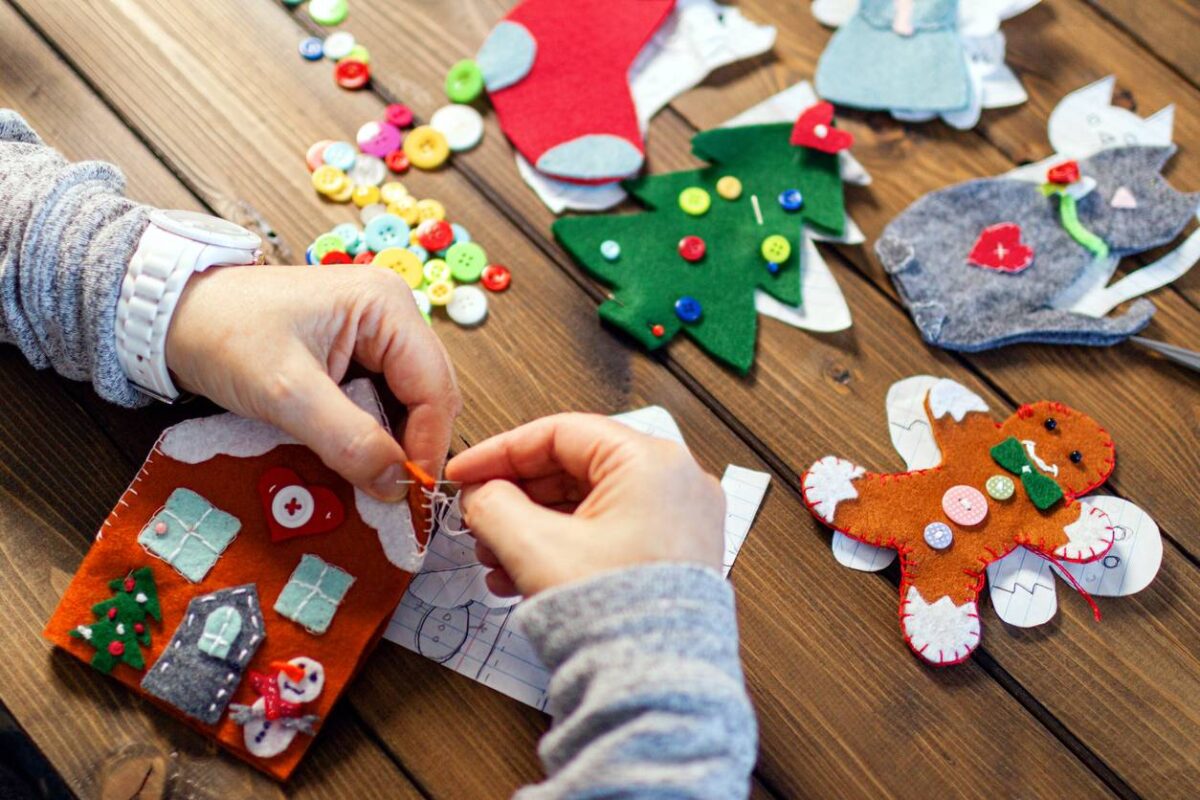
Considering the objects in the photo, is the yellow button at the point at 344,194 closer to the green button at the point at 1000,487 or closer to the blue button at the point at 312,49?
the blue button at the point at 312,49

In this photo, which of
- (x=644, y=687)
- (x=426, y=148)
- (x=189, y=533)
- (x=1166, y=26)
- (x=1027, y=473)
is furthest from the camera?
(x=1166, y=26)

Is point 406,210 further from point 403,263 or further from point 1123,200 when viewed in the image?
point 1123,200

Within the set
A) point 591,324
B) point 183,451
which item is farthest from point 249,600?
point 591,324

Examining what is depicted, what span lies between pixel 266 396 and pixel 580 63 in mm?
552

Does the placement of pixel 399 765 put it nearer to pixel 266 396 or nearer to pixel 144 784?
pixel 144 784

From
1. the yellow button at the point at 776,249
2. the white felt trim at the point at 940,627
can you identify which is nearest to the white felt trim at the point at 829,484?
the white felt trim at the point at 940,627

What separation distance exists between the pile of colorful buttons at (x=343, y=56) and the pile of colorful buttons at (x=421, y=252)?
0.14m

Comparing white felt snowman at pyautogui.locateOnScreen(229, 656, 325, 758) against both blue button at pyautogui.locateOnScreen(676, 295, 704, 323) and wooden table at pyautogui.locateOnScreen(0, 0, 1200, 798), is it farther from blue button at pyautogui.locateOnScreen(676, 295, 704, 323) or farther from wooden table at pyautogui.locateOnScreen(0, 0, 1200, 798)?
blue button at pyautogui.locateOnScreen(676, 295, 704, 323)

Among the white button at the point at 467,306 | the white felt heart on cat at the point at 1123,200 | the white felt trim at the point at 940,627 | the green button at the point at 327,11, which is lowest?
the white felt trim at the point at 940,627

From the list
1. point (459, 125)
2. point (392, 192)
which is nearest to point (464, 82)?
point (459, 125)

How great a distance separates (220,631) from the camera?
0.77 meters

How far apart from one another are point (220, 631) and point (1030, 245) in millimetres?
895

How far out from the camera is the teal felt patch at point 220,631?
768 millimetres

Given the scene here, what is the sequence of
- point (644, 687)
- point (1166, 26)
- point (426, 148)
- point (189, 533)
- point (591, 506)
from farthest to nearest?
1. point (1166, 26)
2. point (426, 148)
3. point (189, 533)
4. point (591, 506)
5. point (644, 687)
